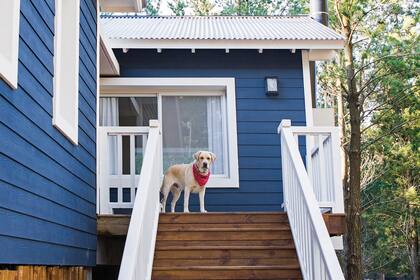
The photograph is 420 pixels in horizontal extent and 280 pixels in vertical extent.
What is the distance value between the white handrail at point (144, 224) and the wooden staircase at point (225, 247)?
0.21 m

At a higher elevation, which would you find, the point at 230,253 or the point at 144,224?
the point at 144,224

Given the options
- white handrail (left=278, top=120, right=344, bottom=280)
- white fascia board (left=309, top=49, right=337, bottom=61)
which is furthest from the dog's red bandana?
white fascia board (left=309, top=49, right=337, bottom=61)

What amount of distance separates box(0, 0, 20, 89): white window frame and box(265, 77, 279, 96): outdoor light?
15.1 feet

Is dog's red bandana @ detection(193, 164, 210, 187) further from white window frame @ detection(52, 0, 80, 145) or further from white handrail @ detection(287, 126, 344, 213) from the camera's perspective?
white window frame @ detection(52, 0, 80, 145)

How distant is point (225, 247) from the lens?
5367mm

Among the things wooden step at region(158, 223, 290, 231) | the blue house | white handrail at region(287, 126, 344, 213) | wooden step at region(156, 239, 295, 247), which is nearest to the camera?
the blue house

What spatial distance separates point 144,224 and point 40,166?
1.04 meters

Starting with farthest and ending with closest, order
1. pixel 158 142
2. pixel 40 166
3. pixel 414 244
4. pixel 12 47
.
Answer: pixel 414 244
pixel 158 142
pixel 40 166
pixel 12 47

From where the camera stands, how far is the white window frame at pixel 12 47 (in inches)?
120

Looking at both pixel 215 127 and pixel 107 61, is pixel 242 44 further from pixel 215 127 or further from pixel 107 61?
pixel 107 61

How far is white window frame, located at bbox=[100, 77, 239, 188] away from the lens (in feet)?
24.1

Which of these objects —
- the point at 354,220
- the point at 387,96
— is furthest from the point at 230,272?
the point at 387,96

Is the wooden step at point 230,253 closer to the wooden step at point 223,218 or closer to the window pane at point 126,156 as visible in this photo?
the wooden step at point 223,218

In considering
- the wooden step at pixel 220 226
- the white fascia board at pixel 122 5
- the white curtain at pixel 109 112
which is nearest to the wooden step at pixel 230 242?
the wooden step at pixel 220 226
